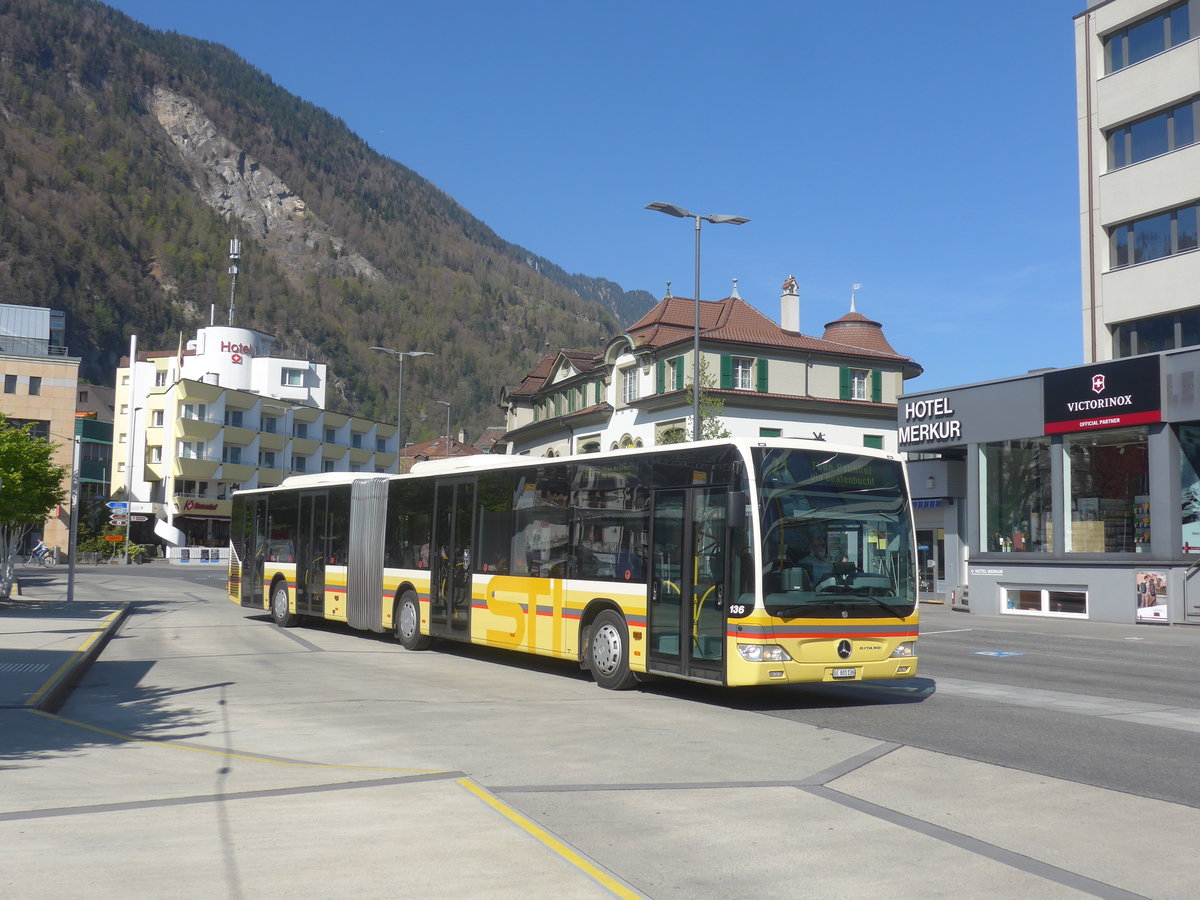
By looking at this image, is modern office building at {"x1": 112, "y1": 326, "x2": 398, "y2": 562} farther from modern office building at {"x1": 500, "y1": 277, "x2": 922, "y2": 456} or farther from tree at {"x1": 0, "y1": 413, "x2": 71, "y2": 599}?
tree at {"x1": 0, "y1": 413, "x2": 71, "y2": 599}

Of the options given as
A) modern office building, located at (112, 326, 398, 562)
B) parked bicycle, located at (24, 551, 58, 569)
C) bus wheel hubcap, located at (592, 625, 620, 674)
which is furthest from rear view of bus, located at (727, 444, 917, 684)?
modern office building, located at (112, 326, 398, 562)

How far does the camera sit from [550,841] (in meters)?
6.31

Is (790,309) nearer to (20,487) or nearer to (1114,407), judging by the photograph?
(1114,407)

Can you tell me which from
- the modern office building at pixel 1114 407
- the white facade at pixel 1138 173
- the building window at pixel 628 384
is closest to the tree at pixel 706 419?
the building window at pixel 628 384

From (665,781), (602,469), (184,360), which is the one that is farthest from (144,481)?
(665,781)

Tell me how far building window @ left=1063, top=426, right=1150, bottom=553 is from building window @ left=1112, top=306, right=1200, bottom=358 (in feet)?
11.5

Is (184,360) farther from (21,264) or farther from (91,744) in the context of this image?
(91,744)

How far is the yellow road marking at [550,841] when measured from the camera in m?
5.46

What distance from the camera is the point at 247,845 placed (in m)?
6.10

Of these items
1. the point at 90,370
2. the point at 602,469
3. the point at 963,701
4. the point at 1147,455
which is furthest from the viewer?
the point at 90,370

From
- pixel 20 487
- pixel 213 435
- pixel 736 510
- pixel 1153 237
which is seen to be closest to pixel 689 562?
pixel 736 510

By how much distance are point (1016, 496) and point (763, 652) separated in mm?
24541

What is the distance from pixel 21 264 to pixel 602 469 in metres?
172

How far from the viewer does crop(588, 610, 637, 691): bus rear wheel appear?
532 inches
